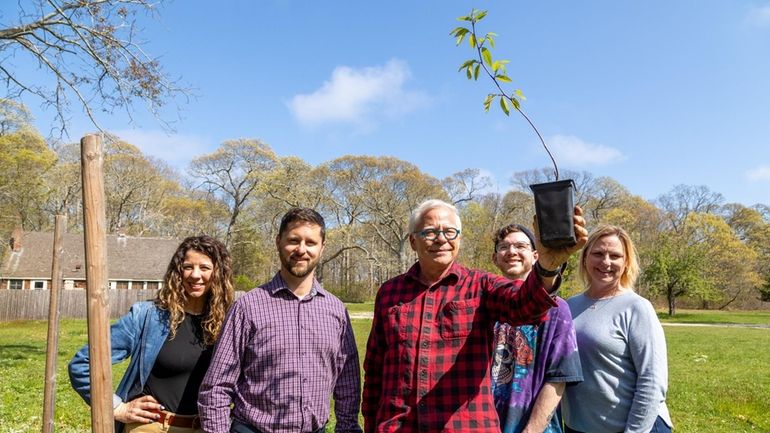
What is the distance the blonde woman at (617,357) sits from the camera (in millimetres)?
2977

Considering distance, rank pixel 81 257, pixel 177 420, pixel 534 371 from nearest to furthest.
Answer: pixel 534 371
pixel 177 420
pixel 81 257

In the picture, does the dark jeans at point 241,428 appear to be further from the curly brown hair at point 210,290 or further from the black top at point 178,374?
the curly brown hair at point 210,290

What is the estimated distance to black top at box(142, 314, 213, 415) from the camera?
3254 mm

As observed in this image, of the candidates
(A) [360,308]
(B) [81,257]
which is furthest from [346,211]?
(B) [81,257]

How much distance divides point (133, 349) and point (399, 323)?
1.83 metres

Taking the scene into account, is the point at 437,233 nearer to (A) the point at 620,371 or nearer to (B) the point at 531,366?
(B) the point at 531,366

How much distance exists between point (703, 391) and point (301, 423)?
11.0 m

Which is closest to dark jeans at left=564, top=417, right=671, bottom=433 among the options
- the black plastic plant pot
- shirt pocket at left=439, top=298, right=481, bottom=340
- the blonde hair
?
the blonde hair

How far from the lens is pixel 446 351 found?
102 inches

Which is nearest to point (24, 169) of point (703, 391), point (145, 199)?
point (145, 199)

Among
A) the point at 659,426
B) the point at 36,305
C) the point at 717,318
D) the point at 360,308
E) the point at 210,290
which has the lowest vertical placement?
the point at 717,318

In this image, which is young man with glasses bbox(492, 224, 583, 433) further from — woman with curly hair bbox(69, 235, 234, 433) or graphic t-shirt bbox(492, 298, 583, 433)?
woman with curly hair bbox(69, 235, 234, 433)

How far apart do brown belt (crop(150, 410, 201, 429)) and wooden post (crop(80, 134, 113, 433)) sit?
463 mm

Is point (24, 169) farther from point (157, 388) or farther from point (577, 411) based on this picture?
point (577, 411)
